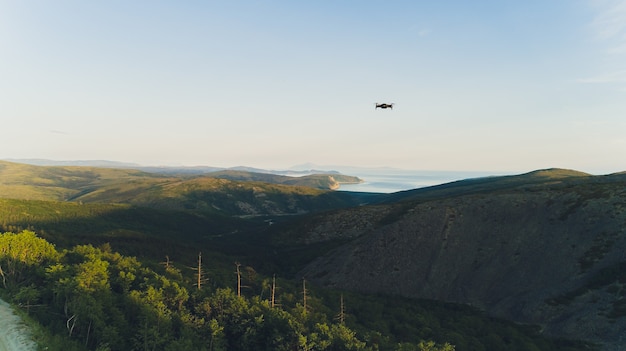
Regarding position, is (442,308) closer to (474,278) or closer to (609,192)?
(474,278)

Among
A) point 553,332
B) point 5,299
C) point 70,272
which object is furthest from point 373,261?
point 5,299

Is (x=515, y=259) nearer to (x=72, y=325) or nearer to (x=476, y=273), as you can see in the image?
(x=476, y=273)

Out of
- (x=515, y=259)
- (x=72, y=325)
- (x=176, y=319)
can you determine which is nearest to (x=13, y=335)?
(x=72, y=325)

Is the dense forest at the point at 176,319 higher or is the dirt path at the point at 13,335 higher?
the dirt path at the point at 13,335

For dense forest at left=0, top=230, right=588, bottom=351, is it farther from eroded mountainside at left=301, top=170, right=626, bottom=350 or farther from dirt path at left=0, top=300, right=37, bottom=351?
eroded mountainside at left=301, top=170, right=626, bottom=350

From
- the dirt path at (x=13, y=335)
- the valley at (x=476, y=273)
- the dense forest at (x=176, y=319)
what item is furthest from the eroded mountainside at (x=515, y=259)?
the dirt path at (x=13, y=335)

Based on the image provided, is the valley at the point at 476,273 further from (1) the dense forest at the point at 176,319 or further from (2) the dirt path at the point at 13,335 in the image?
(2) the dirt path at the point at 13,335
